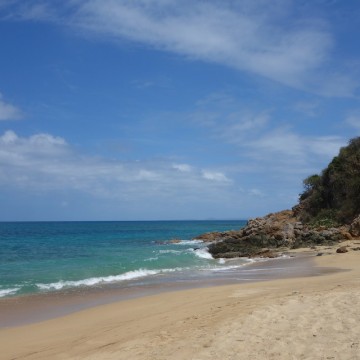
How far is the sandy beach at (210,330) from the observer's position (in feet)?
23.2

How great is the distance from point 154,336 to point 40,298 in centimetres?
886

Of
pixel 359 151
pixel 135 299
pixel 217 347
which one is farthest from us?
pixel 359 151

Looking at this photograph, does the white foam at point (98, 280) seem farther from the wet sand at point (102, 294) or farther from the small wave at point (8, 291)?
the wet sand at point (102, 294)

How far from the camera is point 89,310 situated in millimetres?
13305

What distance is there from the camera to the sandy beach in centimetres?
709

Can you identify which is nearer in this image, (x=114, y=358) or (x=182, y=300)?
(x=114, y=358)

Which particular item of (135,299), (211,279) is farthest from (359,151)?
(135,299)

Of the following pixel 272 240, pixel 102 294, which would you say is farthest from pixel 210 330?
pixel 272 240

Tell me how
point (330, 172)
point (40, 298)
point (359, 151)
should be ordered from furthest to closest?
point (330, 172)
point (359, 151)
point (40, 298)

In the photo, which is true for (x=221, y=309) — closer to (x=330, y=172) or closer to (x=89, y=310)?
(x=89, y=310)

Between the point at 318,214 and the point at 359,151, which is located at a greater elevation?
the point at 359,151

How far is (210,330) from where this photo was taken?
8.42 meters

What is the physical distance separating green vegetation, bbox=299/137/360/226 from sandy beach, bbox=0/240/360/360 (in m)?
29.8

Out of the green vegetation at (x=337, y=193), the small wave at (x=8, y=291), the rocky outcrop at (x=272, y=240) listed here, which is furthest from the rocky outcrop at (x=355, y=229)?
the small wave at (x=8, y=291)
